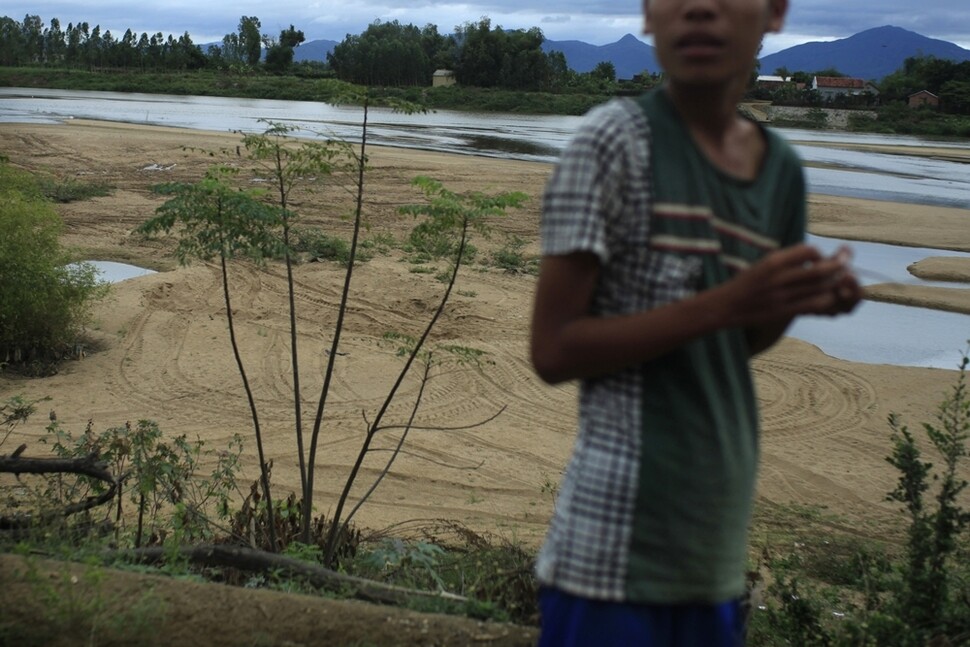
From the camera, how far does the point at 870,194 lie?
29.4 m

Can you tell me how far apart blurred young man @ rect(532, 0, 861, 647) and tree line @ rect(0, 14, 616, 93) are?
6607 cm

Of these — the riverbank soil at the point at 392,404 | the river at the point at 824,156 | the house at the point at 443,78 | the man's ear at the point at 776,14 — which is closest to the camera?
the man's ear at the point at 776,14

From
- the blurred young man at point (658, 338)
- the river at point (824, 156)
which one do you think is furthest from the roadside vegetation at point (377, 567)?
the blurred young man at point (658, 338)

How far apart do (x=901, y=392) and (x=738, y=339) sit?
11.2 m

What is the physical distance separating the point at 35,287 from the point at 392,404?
381 cm

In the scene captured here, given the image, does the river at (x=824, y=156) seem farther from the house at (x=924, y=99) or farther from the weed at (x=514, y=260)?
the house at (x=924, y=99)

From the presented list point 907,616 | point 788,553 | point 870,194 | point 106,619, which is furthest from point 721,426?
point 870,194

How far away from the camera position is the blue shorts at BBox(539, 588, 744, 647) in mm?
1544

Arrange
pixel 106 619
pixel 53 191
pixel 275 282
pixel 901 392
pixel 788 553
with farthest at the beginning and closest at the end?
pixel 53 191 → pixel 275 282 → pixel 901 392 → pixel 788 553 → pixel 106 619

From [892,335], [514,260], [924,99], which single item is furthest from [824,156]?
[924,99]

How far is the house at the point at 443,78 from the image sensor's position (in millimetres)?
84637

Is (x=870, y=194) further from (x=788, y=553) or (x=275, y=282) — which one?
(x=788, y=553)

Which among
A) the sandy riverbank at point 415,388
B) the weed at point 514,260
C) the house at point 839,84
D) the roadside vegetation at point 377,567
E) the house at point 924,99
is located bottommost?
the sandy riverbank at point 415,388

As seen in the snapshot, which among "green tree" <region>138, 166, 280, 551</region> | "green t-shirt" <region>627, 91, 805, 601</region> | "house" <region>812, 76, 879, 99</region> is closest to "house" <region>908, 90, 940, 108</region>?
"house" <region>812, 76, 879, 99</region>
